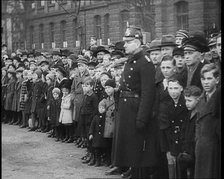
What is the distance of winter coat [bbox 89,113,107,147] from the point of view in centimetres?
792

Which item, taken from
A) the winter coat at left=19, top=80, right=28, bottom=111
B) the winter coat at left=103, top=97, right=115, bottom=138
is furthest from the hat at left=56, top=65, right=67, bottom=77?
the winter coat at left=103, top=97, right=115, bottom=138

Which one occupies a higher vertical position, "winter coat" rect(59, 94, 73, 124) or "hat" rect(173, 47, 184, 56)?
"hat" rect(173, 47, 184, 56)

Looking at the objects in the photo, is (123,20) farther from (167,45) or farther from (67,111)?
(167,45)

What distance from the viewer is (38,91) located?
12125 millimetres

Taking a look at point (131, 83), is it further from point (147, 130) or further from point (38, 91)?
point (38, 91)

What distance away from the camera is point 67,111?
1018cm

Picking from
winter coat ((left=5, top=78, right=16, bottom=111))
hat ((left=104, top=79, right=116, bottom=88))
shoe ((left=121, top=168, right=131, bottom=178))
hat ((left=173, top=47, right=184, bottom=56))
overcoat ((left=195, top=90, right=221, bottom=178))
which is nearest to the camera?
overcoat ((left=195, top=90, right=221, bottom=178))

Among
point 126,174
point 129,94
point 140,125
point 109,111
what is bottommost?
point 126,174

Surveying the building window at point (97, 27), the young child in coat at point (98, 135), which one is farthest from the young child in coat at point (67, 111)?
the building window at point (97, 27)

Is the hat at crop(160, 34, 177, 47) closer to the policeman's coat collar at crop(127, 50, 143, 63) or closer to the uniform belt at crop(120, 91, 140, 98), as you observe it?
the policeman's coat collar at crop(127, 50, 143, 63)

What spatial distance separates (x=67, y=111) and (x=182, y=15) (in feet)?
48.8

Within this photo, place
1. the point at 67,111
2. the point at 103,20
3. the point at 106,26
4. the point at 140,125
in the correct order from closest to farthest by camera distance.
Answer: the point at 140,125, the point at 67,111, the point at 106,26, the point at 103,20

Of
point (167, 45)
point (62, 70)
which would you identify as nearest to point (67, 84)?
point (62, 70)

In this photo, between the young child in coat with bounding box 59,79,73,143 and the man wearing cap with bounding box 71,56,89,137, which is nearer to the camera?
the man wearing cap with bounding box 71,56,89,137
